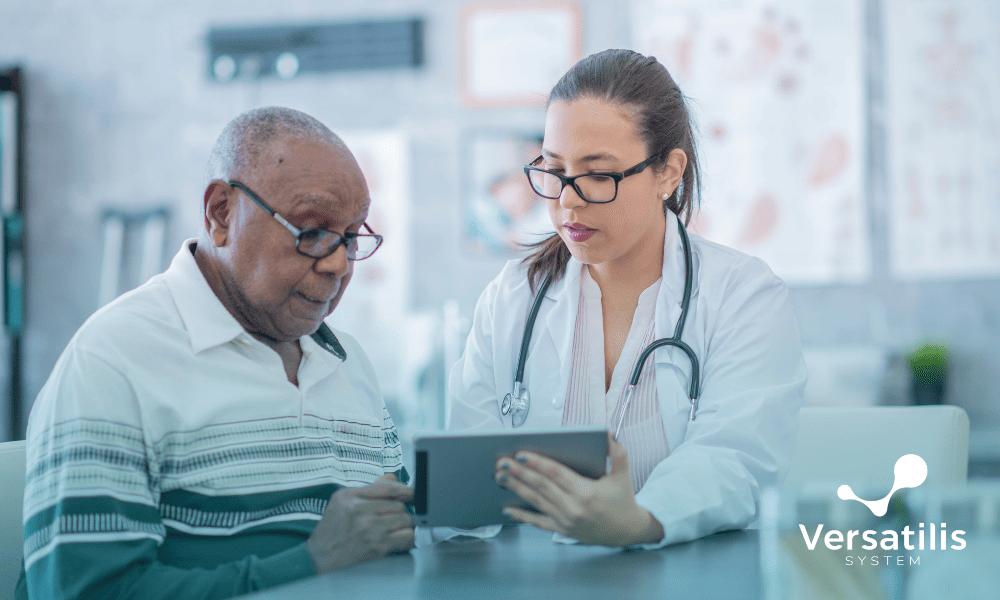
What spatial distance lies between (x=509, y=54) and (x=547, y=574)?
2.72 m

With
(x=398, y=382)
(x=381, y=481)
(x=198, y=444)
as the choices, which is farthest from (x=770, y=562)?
(x=398, y=382)

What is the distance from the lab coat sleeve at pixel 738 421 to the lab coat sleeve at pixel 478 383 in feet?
1.00

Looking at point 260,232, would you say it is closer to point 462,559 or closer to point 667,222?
point 462,559

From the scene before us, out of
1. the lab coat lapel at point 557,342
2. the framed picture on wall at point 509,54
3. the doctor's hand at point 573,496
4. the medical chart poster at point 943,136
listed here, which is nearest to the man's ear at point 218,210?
the doctor's hand at point 573,496

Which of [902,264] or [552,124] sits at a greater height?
[552,124]

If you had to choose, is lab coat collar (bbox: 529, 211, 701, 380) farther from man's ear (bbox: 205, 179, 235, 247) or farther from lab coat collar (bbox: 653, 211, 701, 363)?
man's ear (bbox: 205, 179, 235, 247)

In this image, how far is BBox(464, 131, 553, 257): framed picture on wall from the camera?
3.31 m

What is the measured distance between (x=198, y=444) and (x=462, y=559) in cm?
36

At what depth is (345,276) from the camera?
1.18 meters

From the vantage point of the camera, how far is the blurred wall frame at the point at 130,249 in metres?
3.48

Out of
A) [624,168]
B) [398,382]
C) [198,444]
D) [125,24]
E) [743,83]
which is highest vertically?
[125,24]

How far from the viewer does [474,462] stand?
951 mm

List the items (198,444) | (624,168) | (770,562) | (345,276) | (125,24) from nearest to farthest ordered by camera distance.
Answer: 1. (770,562)
2. (198,444)
3. (345,276)
4. (624,168)
5. (125,24)

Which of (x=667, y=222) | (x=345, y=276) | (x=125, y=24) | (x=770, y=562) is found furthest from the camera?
(x=125, y=24)
